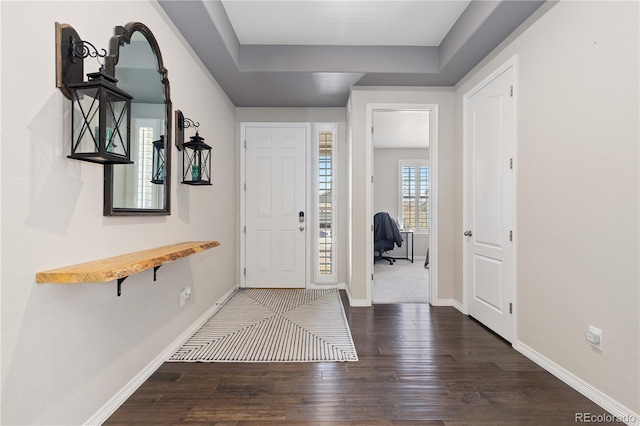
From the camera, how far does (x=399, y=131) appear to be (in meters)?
5.84

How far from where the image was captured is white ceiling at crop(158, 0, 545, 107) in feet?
7.72

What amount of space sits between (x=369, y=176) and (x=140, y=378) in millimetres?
2647

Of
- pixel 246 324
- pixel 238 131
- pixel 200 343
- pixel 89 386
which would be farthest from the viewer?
pixel 238 131

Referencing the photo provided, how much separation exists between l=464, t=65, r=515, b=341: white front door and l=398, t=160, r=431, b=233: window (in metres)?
3.98

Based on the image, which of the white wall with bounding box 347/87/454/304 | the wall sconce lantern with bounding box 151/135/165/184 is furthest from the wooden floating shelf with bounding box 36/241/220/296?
the white wall with bounding box 347/87/454/304

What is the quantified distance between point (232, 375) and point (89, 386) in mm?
782

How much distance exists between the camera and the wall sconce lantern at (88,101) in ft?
4.30

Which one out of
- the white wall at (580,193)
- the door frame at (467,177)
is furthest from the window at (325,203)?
the white wall at (580,193)

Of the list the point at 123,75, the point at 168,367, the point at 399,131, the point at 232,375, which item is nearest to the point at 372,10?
the point at 123,75

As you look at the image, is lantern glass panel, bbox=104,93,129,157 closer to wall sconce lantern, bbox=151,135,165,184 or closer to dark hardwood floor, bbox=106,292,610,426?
wall sconce lantern, bbox=151,135,165,184

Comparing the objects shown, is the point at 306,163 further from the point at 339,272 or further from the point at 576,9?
the point at 576,9

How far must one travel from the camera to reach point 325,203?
14.0 ft

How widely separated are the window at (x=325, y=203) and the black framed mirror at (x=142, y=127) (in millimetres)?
2306

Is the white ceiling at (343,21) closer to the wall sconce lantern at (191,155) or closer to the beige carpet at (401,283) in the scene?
the wall sconce lantern at (191,155)
